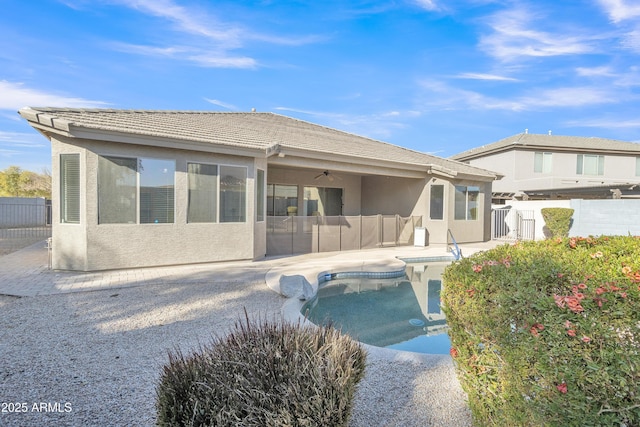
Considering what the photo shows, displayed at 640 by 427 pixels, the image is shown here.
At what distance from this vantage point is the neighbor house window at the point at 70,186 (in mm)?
8859

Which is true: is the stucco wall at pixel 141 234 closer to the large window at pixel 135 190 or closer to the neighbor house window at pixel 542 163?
the large window at pixel 135 190

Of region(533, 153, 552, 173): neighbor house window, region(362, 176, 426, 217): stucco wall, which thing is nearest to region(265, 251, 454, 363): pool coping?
region(362, 176, 426, 217): stucco wall

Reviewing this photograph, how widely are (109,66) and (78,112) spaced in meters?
7.22

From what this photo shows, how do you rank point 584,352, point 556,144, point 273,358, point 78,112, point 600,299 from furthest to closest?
point 556,144
point 78,112
point 273,358
point 600,299
point 584,352

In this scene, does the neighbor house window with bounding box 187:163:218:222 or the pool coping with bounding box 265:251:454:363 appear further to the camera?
the neighbor house window with bounding box 187:163:218:222

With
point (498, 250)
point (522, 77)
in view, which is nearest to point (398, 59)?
point (522, 77)

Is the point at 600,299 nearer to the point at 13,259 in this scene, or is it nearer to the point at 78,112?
the point at 78,112

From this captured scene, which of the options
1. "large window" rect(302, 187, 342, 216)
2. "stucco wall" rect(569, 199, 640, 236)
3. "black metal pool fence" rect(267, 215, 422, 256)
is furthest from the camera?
"large window" rect(302, 187, 342, 216)

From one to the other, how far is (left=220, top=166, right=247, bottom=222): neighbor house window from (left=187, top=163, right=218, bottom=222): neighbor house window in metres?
0.21

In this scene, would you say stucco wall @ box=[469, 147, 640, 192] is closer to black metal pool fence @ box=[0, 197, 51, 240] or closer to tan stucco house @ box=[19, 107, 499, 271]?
tan stucco house @ box=[19, 107, 499, 271]

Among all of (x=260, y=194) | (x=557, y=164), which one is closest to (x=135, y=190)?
(x=260, y=194)

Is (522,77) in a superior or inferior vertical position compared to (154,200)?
superior

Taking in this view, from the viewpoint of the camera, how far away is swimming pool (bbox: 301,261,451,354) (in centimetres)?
605

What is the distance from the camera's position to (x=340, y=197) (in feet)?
63.2
